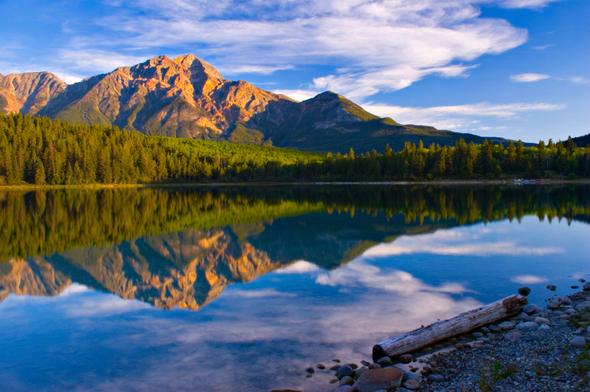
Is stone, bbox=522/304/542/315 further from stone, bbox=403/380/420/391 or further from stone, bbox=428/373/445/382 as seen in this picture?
stone, bbox=403/380/420/391

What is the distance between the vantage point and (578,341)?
16.1 meters

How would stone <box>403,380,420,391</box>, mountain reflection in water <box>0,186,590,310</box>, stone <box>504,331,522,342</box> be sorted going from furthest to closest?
mountain reflection in water <box>0,186,590,310</box> → stone <box>504,331,522,342</box> → stone <box>403,380,420,391</box>

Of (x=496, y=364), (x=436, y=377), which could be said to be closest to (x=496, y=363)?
(x=496, y=364)

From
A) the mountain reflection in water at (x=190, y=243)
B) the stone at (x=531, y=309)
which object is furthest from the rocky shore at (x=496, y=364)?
the mountain reflection in water at (x=190, y=243)

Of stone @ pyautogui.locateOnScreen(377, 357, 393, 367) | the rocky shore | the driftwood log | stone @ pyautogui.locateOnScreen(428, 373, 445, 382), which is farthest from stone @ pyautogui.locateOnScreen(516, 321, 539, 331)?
stone @ pyautogui.locateOnScreen(377, 357, 393, 367)

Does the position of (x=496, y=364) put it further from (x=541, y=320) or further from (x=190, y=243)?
(x=190, y=243)

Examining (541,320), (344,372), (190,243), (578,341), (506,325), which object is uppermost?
(578,341)

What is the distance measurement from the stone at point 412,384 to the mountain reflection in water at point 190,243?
553 inches

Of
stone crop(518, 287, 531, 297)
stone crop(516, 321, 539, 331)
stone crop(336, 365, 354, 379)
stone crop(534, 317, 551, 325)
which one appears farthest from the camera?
stone crop(518, 287, 531, 297)

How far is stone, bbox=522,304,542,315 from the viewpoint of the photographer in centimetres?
2158

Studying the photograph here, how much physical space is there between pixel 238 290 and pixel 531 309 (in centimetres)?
1626

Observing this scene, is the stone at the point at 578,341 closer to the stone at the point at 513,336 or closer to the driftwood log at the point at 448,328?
the stone at the point at 513,336

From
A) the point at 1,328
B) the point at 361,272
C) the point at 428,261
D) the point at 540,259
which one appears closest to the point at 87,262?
the point at 1,328

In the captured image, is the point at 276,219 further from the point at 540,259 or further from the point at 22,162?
the point at 22,162
